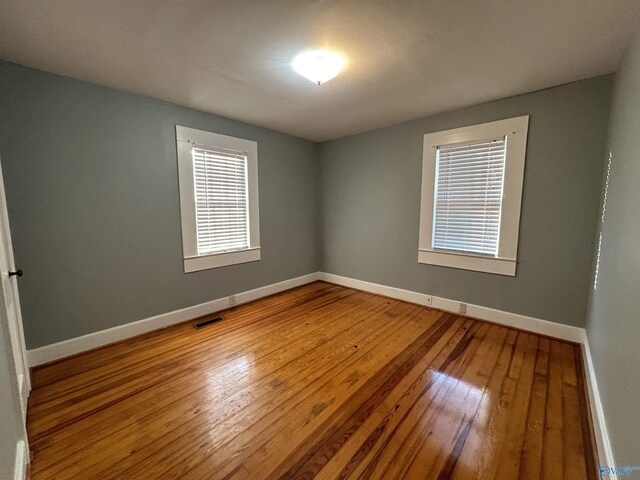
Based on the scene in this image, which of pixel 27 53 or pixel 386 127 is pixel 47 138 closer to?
pixel 27 53

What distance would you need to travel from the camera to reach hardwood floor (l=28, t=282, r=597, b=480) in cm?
137

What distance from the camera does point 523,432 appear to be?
1.57 m

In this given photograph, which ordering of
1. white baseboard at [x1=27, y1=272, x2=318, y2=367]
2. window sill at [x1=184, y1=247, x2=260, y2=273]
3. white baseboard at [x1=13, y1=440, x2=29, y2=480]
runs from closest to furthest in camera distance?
white baseboard at [x1=13, y1=440, x2=29, y2=480], white baseboard at [x1=27, y1=272, x2=318, y2=367], window sill at [x1=184, y1=247, x2=260, y2=273]

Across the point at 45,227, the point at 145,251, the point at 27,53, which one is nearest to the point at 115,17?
the point at 27,53

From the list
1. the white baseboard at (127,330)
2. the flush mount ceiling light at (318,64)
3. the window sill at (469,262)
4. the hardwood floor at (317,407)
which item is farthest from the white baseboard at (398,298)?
the flush mount ceiling light at (318,64)

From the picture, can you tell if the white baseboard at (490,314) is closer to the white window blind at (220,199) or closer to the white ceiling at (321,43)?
the white window blind at (220,199)

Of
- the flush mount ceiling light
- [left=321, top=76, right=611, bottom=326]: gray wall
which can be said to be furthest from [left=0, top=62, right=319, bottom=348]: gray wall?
[left=321, top=76, right=611, bottom=326]: gray wall

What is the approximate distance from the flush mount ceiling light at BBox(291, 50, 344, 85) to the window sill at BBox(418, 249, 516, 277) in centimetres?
246

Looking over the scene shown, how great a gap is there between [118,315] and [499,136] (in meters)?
4.49

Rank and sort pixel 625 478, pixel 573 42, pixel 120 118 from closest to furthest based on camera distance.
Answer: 1. pixel 625 478
2. pixel 573 42
3. pixel 120 118

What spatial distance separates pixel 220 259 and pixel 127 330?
1221mm

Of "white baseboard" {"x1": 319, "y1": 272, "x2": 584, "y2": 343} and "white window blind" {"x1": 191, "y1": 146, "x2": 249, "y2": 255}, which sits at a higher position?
"white window blind" {"x1": 191, "y1": 146, "x2": 249, "y2": 255}

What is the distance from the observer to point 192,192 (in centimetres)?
310

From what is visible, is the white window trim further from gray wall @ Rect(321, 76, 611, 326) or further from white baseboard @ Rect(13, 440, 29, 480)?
white baseboard @ Rect(13, 440, 29, 480)
